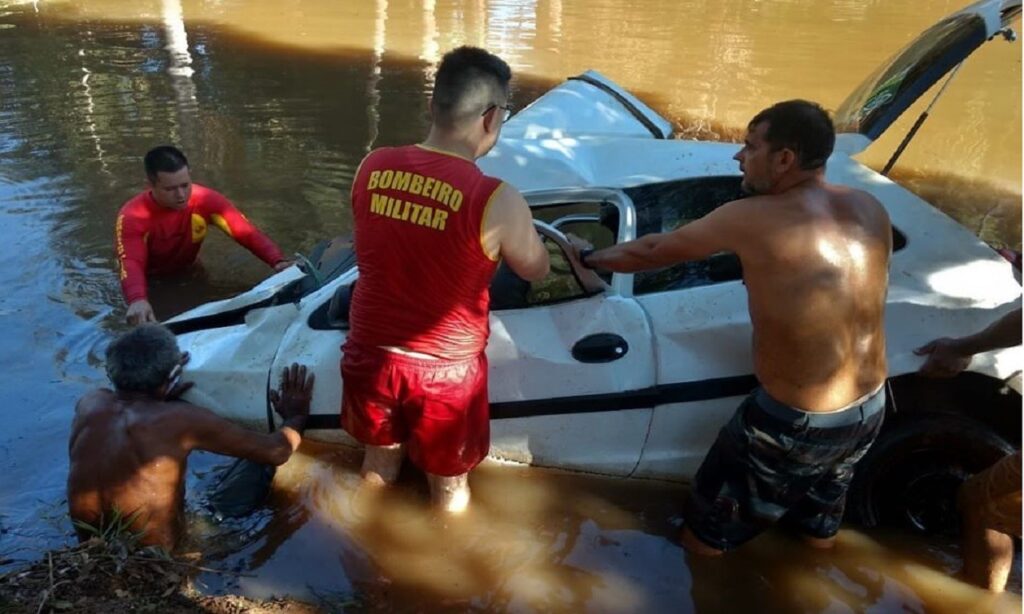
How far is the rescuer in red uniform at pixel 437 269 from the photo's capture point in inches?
119

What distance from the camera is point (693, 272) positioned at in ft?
12.2

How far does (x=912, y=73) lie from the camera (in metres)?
4.04

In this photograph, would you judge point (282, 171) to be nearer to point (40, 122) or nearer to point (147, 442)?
point (40, 122)

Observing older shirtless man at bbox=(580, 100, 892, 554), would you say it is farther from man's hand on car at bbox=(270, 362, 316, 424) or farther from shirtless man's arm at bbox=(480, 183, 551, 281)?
man's hand on car at bbox=(270, 362, 316, 424)

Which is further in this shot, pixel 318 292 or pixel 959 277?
pixel 318 292

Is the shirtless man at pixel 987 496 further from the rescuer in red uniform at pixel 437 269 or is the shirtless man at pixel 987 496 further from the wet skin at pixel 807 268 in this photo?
the rescuer in red uniform at pixel 437 269

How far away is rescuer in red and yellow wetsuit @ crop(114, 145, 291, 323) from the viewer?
5.49m

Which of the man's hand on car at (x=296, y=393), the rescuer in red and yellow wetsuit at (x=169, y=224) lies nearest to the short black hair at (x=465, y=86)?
the man's hand on car at (x=296, y=393)

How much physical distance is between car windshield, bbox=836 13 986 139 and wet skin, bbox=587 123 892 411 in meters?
1.21

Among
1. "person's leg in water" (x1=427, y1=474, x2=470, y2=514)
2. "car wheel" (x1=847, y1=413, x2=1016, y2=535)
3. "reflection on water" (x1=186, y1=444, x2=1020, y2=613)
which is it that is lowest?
"reflection on water" (x1=186, y1=444, x2=1020, y2=613)

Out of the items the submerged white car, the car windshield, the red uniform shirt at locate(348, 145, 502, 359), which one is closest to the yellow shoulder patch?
the submerged white car

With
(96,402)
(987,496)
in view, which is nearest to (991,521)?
(987,496)

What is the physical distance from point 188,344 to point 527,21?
12.6 metres

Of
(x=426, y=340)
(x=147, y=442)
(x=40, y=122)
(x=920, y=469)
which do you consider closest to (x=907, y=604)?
(x=920, y=469)
